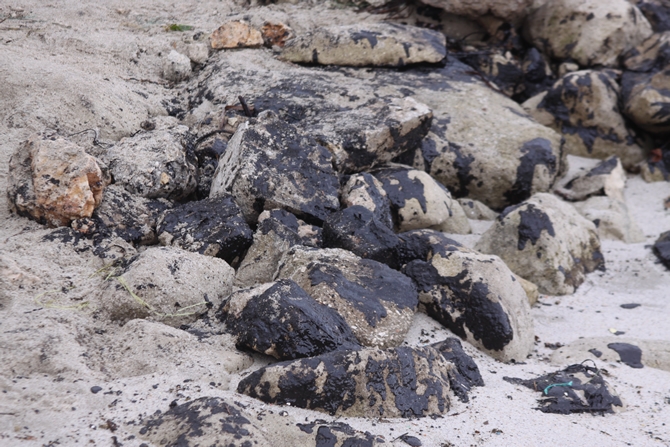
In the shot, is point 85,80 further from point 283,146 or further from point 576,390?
point 576,390

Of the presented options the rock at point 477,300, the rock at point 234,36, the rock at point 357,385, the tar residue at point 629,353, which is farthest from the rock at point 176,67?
the tar residue at point 629,353

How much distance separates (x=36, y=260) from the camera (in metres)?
2.87

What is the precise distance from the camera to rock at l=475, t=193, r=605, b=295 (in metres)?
3.87

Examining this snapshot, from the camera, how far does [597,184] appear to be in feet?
16.6

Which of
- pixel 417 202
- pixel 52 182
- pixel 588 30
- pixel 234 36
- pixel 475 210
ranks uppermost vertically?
pixel 588 30

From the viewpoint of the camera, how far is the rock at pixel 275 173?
3605 millimetres

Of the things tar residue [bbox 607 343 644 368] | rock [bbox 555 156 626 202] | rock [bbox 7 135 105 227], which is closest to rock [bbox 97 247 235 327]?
rock [bbox 7 135 105 227]

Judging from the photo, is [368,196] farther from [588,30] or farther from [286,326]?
[588,30]

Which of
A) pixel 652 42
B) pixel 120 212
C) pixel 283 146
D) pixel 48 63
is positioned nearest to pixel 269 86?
pixel 283 146

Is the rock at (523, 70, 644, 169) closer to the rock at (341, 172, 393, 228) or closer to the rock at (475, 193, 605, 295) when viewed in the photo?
the rock at (475, 193, 605, 295)

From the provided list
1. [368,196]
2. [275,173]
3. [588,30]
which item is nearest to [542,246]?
[368,196]

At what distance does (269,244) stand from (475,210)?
208 cm

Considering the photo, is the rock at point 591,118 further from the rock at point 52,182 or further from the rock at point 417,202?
the rock at point 52,182

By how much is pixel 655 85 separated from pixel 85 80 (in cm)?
518
